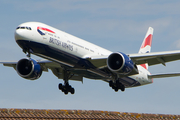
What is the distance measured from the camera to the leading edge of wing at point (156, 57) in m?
37.3

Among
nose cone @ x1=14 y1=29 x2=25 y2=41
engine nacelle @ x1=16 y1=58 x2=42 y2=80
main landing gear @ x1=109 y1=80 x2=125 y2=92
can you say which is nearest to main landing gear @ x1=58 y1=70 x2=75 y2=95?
engine nacelle @ x1=16 y1=58 x2=42 y2=80

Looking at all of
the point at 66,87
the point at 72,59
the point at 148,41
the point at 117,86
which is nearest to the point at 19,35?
the point at 72,59

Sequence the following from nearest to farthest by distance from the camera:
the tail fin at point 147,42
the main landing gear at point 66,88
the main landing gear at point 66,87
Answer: the main landing gear at point 66,87 < the main landing gear at point 66,88 < the tail fin at point 147,42

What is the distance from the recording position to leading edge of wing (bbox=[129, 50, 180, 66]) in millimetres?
37312

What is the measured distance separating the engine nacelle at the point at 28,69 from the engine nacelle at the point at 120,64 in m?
8.43

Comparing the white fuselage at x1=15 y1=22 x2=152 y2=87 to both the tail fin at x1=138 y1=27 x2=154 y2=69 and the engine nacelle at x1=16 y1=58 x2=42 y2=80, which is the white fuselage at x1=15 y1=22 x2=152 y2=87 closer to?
the engine nacelle at x1=16 y1=58 x2=42 y2=80

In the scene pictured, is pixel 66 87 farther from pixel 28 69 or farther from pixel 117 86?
pixel 117 86

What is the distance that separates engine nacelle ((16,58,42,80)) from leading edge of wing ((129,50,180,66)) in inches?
406

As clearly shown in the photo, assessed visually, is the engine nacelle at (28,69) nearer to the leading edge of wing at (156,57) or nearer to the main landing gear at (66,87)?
the main landing gear at (66,87)

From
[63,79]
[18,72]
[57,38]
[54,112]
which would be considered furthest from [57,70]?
[54,112]

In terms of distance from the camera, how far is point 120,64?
37531mm

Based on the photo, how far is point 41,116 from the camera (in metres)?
32.0

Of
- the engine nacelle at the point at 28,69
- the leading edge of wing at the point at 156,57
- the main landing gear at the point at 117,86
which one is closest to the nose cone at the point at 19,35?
the engine nacelle at the point at 28,69

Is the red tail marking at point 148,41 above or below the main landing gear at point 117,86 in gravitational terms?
above
